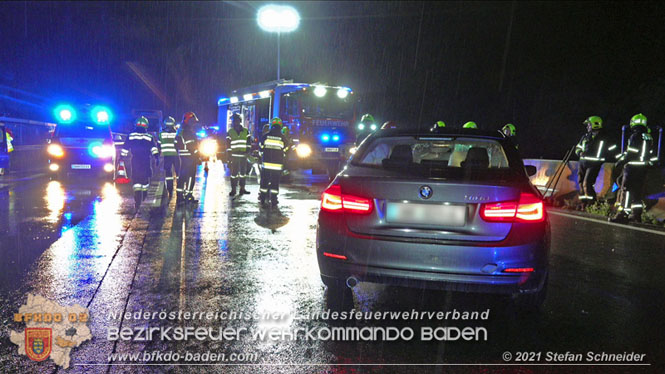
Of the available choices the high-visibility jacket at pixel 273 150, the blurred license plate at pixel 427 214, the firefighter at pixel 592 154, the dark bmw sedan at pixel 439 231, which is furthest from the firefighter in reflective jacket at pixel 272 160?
the blurred license plate at pixel 427 214

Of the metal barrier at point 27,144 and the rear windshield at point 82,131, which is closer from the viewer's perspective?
the rear windshield at point 82,131

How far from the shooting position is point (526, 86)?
2388cm

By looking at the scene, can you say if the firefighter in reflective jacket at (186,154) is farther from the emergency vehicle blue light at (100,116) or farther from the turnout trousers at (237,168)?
the emergency vehicle blue light at (100,116)

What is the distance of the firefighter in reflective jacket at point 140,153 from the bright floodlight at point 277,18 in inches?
1048

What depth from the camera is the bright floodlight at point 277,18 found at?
35.0 meters

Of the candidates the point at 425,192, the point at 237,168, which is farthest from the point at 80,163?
the point at 425,192

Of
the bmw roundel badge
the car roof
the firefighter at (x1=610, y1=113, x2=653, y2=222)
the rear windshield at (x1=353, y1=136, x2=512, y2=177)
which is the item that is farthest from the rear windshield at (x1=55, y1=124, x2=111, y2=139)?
the firefighter at (x1=610, y1=113, x2=653, y2=222)

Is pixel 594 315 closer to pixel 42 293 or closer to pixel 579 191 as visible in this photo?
pixel 42 293

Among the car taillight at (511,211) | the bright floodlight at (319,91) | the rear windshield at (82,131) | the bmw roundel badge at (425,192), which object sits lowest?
the rear windshield at (82,131)

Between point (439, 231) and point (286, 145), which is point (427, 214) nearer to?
point (439, 231)

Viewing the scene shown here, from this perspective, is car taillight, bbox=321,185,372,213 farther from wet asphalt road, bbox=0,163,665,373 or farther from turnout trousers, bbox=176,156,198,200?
turnout trousers, bbox=176,156,198,200

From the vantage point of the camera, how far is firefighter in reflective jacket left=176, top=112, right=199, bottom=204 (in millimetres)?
10086

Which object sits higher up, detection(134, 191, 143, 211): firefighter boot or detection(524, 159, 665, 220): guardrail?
detection(524, 159, 665, 220): guardrail

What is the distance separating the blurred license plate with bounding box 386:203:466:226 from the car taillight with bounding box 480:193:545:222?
0.53ft
